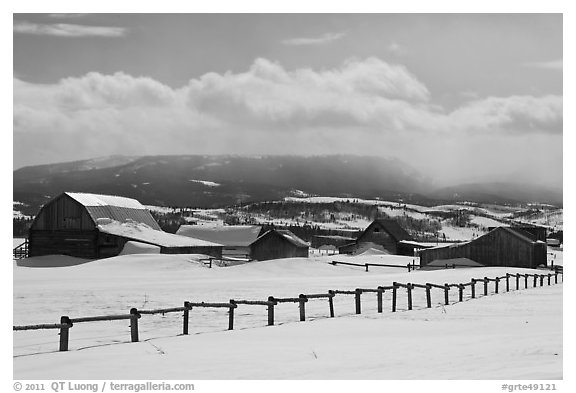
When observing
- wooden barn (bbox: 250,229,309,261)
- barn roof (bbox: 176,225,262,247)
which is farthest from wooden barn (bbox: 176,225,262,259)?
wooden barn (bbox: 250,229,309,261)

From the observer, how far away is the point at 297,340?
17.9 metres

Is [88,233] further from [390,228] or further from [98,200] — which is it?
[390,228]

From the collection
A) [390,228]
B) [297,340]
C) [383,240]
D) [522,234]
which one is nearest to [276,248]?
[383,240]

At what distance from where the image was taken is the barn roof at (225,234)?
329 ft

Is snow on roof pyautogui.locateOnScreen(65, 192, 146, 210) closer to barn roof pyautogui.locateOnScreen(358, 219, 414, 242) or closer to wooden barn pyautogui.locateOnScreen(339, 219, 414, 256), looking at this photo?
wooden barn pyautogui.locateOnScreen(339, 219, 414, 256)

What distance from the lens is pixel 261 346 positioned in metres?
16.8

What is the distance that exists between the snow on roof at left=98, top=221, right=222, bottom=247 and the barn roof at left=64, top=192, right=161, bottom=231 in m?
0.97

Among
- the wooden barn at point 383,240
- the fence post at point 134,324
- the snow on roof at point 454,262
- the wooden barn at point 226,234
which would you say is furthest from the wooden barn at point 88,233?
the fence post at point 134,324

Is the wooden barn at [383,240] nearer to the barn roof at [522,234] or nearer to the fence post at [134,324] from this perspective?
the barn roof at [522,234]

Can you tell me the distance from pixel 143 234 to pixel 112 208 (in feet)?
14.9

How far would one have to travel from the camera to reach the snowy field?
1356cm
